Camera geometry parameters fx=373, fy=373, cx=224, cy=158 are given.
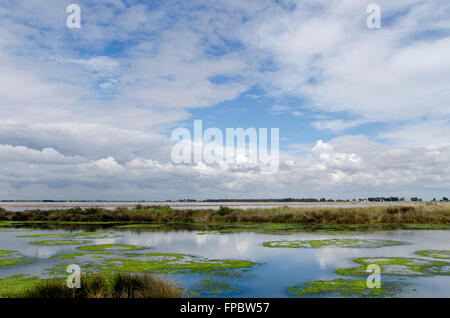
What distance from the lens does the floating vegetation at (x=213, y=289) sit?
32.2 feet

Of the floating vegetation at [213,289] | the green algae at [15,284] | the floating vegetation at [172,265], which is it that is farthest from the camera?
the floating vegetation at [172,265]

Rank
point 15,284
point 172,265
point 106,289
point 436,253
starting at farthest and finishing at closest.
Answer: point 436,253
point 172,265
point 15,284
point 106,289

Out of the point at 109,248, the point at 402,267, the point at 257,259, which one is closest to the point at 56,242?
the point at 109,248

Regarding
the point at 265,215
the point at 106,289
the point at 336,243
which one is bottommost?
the point at 336,243

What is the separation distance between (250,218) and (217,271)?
75.1 ft

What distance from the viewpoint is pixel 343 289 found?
10.1 m

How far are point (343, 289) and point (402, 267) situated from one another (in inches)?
166

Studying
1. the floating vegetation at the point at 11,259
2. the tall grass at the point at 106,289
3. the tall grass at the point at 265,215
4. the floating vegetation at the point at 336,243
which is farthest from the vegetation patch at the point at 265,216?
the tall grass at the point at 106,289

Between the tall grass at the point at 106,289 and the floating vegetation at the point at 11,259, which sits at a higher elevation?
the tall grass at the point at 106,289

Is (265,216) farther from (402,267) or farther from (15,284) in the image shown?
(15,284)

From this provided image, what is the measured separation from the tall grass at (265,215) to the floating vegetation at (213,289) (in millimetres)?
Answer: 23777

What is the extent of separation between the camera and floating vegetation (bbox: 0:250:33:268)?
1434cm

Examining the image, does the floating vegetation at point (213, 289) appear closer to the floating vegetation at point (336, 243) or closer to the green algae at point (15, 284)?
the green algae at point (15, 284)
